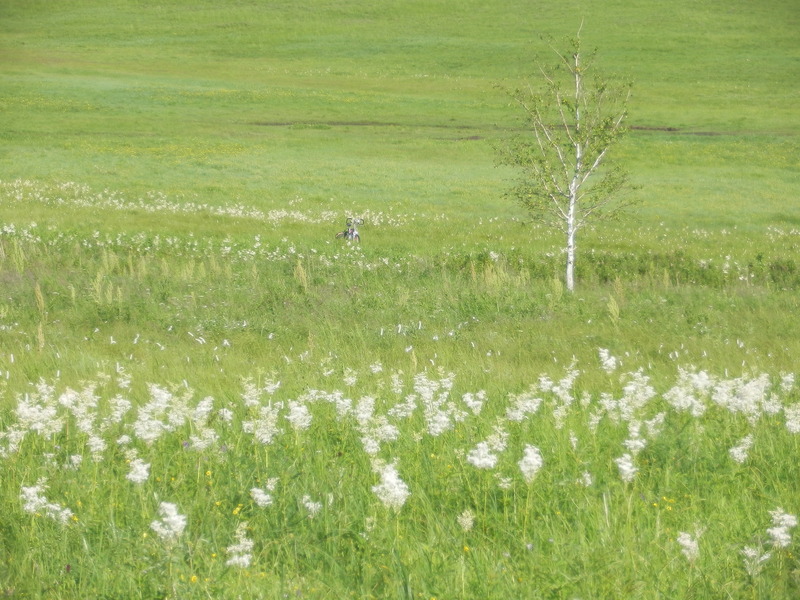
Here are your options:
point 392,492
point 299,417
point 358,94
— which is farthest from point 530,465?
A: point 358,94

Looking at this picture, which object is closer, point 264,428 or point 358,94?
point 264,428

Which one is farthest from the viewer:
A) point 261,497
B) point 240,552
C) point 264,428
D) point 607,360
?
point 607,360

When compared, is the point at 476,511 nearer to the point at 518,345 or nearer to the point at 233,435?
the point at 233,435

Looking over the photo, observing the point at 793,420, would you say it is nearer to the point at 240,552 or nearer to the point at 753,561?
the point at 753,561

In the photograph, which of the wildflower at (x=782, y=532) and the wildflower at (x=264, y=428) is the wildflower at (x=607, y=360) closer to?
the wildflower at (x=264, y=428)

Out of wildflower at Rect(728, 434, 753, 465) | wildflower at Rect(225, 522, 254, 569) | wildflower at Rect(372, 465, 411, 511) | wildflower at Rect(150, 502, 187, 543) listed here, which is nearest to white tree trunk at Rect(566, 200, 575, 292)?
wildflower at Rect(728, 434, 753, 465)

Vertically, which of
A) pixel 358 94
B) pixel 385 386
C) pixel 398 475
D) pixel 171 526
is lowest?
pixel 358 94

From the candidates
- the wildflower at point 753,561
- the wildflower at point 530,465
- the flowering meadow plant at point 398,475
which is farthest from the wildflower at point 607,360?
the wildflower at point 753,561

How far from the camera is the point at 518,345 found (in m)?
10.1

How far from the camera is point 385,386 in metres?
6.60

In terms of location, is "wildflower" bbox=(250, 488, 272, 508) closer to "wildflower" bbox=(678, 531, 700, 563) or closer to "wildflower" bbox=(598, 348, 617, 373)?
"wildflower" bbox=(678, 531, 700, 563)

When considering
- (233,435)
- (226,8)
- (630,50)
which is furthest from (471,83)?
(233,435)

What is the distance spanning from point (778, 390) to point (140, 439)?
4.48 m

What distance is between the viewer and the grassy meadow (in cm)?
355
